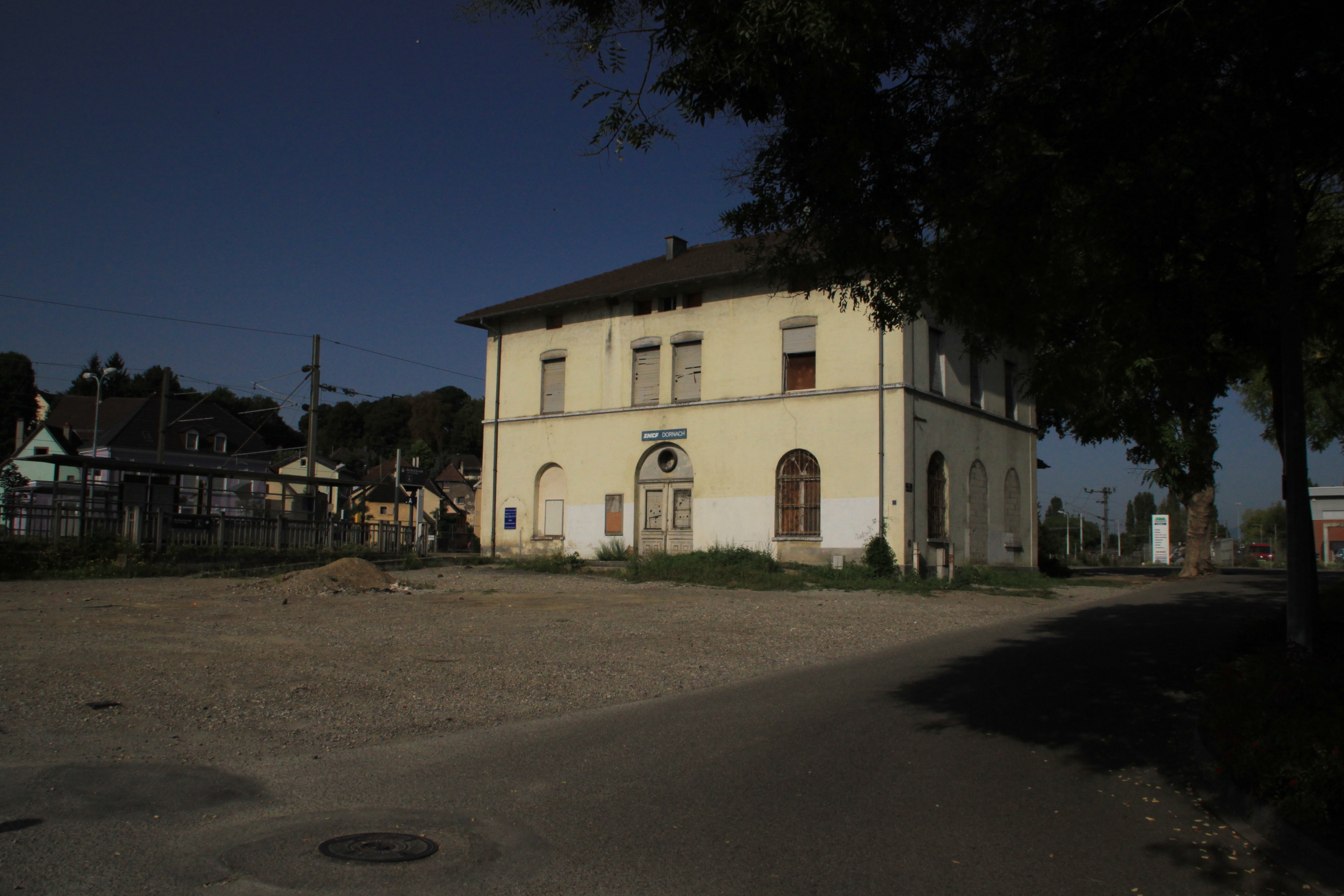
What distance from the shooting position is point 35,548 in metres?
20.7

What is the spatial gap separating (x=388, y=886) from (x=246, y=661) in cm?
659

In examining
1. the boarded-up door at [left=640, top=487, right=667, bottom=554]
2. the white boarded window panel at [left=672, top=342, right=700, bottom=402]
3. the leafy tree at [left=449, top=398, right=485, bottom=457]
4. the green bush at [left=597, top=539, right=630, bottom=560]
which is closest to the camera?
the green bush at [left=597, top=539, right=630, bottom=560]

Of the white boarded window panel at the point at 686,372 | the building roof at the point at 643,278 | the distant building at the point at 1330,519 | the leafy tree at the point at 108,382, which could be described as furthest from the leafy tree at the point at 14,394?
the distant building at the point at 1330,519

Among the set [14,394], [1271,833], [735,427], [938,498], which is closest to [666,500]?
[735,427]

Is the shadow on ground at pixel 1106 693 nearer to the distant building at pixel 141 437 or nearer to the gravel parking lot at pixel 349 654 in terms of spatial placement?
the gravel parking lot at pixel 349 654

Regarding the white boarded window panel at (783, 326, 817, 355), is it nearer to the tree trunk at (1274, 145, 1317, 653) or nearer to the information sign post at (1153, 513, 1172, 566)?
the tree trunk at (1274, 145, 1317, 653)

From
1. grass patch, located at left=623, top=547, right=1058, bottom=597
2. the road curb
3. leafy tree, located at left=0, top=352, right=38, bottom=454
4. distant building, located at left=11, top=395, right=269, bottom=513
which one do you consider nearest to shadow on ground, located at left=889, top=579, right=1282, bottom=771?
the road curb

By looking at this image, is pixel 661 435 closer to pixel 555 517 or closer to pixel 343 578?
pixel 555 517

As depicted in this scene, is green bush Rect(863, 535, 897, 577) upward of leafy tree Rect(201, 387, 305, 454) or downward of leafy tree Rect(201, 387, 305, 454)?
downward

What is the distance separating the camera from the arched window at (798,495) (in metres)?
27.2

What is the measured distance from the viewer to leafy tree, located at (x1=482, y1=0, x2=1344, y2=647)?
6398 millimetres

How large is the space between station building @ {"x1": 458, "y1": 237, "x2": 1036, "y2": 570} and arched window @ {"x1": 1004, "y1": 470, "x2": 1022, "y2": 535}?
3.4 inches

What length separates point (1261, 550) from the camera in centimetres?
8681

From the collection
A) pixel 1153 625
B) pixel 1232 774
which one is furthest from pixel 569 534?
pixel 1232 774
